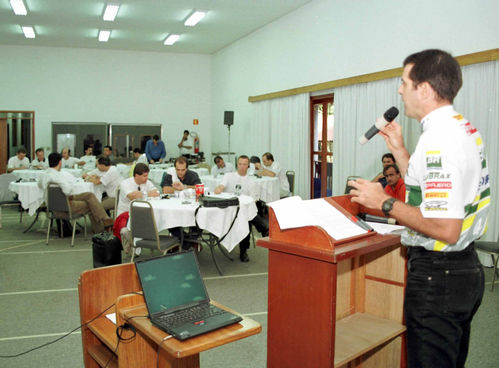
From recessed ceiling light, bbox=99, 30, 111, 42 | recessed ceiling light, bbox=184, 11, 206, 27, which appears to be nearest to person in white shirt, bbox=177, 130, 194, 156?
recessed ceiling light, bbox=99, 30, 111, 42

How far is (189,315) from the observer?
1905 millimetres

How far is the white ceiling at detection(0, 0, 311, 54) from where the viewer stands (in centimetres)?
991

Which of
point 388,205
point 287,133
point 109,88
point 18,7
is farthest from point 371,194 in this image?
point 109,88

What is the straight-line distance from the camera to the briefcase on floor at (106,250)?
4812mm

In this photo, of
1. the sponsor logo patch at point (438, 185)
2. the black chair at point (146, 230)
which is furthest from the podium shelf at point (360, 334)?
the black chair at point (146, 230)

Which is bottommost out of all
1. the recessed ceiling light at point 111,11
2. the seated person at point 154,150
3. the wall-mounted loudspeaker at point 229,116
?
the seated person at point 154,150

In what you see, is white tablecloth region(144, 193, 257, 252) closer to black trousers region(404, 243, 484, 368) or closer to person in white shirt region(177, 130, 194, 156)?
black trousers region(404, 243, 484, 368)

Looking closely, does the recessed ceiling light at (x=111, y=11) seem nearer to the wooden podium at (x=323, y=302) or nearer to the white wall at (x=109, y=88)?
the white wall at (x=109, y=88)

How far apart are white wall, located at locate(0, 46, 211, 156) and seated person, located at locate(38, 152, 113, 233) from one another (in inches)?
304

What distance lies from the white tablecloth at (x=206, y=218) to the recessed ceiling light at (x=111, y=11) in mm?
6141

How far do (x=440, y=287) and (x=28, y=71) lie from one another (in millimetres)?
14741

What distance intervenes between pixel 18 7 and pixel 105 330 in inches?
380

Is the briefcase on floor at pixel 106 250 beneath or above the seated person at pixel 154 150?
beneath

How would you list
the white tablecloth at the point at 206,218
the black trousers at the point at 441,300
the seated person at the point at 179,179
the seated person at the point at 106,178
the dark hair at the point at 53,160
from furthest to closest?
the seated person at the point at 106,178
the dark hair at the point at 53,160
the seated person at the point at 179,179
the white tablecloth at the point at 206,218
the black trousers at the point at 441,300
